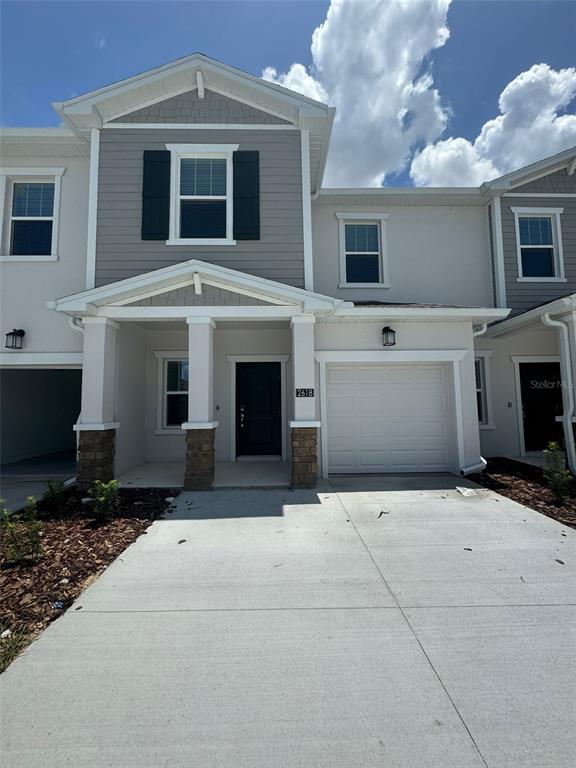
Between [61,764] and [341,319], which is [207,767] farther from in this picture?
[341,319]

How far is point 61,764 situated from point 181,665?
0.72m

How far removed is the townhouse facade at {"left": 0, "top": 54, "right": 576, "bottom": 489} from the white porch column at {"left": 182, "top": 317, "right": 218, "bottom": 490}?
33 millimetres

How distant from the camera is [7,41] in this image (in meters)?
6.31

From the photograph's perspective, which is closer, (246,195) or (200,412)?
(200,412)

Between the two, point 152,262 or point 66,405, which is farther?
point 66,405

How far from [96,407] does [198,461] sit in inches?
78.2

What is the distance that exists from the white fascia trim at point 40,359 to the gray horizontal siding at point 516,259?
9.62m

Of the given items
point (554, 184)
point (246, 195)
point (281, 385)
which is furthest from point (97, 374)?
point (554, 184)

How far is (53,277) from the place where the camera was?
7.74m

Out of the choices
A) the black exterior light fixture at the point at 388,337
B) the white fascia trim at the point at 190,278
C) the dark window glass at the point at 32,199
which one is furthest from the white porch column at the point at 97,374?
the black exterior light fixture at the point at 388,337

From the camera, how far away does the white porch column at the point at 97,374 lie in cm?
654

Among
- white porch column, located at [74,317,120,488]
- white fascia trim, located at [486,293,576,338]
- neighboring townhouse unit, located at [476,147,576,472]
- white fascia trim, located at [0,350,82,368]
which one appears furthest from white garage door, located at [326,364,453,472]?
white fascia trim, located at [0,350,82,368]

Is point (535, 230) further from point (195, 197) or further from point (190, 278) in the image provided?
point (190, 278)

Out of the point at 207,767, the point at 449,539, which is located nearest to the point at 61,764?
the point at 207,767
